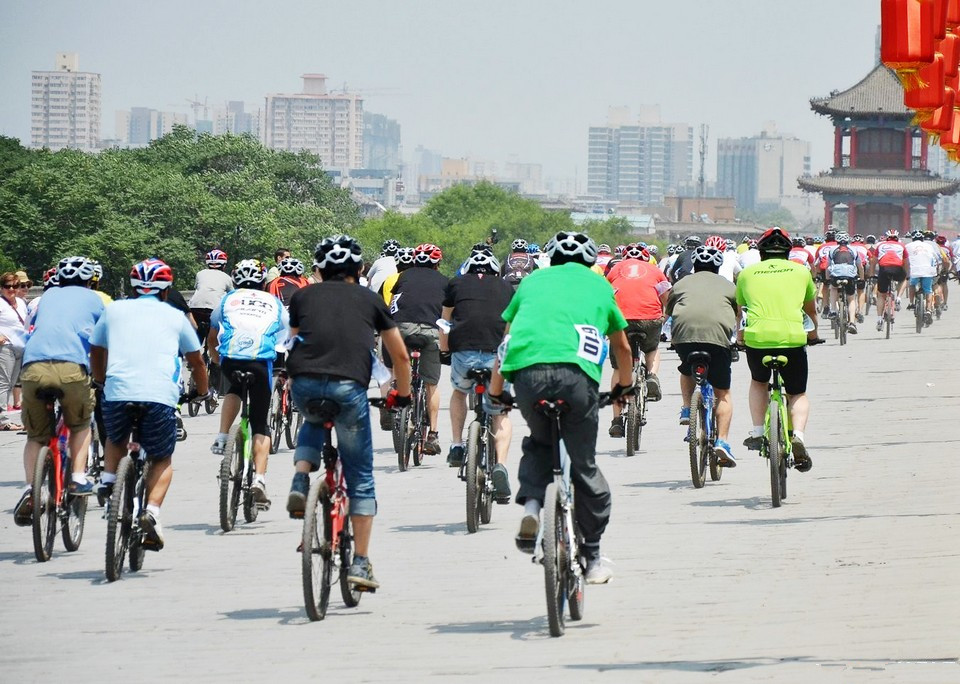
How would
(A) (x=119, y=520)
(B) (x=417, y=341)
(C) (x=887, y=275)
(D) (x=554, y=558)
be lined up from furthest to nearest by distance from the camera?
1. (C) (x=887, y=275)
2. (B) (x=417, y=341)
3. (A) (x=119, y=520)
4. (D) (x=554, y=558)

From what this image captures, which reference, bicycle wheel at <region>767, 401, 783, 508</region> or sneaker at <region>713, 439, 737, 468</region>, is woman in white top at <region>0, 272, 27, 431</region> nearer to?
sneaker at <region>713, 439, 737, 468</region>

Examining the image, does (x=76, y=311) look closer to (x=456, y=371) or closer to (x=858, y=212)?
(x=456, y=371)

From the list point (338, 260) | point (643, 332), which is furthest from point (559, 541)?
point (643, 332)

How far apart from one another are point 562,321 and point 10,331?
11.5 m

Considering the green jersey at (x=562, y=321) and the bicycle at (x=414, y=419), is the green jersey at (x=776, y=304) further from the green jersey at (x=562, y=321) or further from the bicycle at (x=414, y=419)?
the green jersey at (x=562, y=321)

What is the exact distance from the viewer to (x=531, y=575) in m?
9.65

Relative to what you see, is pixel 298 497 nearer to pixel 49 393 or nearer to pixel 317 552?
pixel 317 552

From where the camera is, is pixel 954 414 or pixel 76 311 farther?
pixel 954 414

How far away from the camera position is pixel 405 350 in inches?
338

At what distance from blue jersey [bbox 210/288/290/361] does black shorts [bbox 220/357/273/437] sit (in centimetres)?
5

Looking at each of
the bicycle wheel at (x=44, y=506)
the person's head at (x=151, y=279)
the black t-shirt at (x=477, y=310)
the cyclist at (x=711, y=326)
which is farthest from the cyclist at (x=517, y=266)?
the person's head at (x=151, y=279)

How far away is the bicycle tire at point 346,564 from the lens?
847cm

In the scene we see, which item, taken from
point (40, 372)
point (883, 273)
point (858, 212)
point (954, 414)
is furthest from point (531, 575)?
point (858, 212)

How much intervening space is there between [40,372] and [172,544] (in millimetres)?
1354
